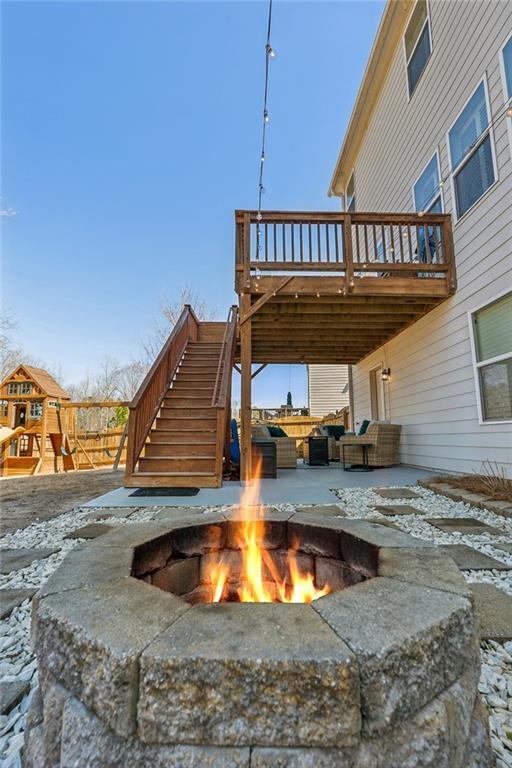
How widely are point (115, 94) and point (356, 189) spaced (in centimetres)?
619

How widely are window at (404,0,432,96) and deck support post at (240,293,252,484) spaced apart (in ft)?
15.6

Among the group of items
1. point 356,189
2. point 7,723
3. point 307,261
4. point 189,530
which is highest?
point 356,189

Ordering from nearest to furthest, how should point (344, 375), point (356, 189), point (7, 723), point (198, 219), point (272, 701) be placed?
point (272, 701)
point (7, 723)
point (356, 189)
point (198, 219)
point (344, 375)

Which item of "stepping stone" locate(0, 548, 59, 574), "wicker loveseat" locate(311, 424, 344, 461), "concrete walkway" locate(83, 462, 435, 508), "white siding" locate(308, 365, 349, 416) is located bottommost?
"stepping stone" locate(0, 548, 59, 574)

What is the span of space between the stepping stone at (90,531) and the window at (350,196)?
9.44 m

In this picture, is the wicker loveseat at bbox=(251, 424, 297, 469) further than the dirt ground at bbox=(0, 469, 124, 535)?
Yes

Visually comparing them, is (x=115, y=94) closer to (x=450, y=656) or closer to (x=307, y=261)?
(x=307, y=261)

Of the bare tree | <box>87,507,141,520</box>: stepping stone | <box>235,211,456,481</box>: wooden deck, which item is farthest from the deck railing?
the bare tree

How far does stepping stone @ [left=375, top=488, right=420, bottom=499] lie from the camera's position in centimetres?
399

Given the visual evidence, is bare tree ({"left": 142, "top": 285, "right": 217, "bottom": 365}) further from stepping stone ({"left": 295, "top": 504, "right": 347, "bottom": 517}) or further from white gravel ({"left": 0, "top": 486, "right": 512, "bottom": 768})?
stepping stone ({"left": 295, "top": 504, "right": 347, "bottom": 517})

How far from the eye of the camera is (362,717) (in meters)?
0.67

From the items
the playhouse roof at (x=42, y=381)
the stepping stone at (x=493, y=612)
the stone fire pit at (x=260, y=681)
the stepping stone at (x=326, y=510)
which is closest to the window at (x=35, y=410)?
the playhouse roof at (x=42, y=381)

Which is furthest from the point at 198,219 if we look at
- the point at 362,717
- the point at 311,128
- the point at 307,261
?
the point at 362,717

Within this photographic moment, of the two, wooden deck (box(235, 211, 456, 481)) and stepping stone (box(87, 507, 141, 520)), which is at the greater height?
wooden deck (box(235, 211, 456, 481))
